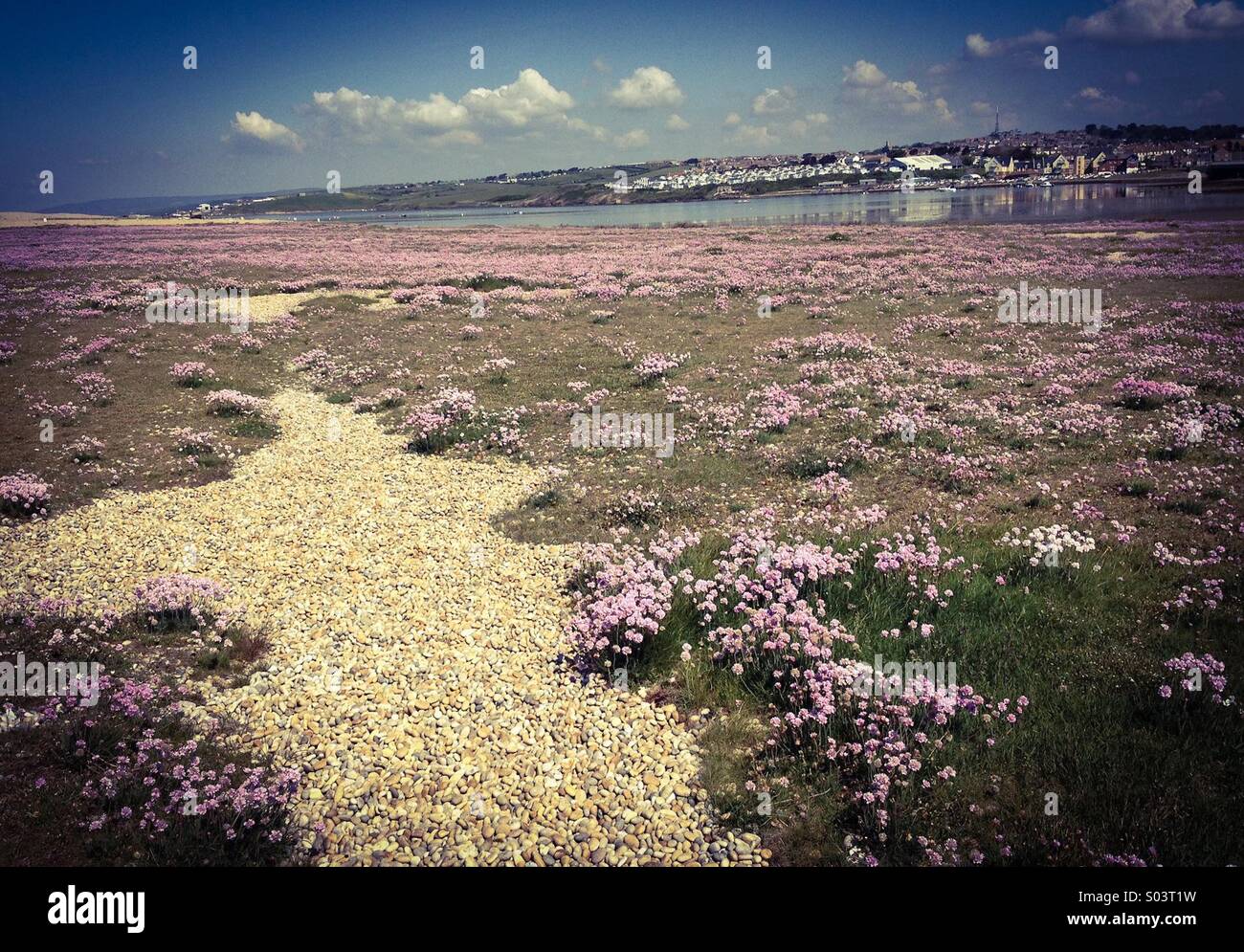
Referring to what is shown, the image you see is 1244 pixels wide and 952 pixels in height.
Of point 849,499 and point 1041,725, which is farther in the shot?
point 849,499

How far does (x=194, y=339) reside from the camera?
27266 mm

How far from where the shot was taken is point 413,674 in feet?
24.8

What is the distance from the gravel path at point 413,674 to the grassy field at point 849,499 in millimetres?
530

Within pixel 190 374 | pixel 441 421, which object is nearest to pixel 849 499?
pixel 441 421

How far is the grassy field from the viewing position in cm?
566

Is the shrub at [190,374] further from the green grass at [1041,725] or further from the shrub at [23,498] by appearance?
the green grass at [1041,725]

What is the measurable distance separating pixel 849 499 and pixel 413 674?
8231mm

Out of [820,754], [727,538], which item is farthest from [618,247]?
[820,754]

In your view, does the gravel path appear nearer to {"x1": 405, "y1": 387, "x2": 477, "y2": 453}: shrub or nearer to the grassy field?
A: the grassy field

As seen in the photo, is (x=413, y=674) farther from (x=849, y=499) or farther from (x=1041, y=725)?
(x=849, y=499)

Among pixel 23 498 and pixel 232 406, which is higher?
pixel 232 406

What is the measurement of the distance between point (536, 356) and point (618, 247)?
45.3 metres

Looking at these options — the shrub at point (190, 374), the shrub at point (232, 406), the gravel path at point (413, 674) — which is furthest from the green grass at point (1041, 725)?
the shrub at point (190, 374)
